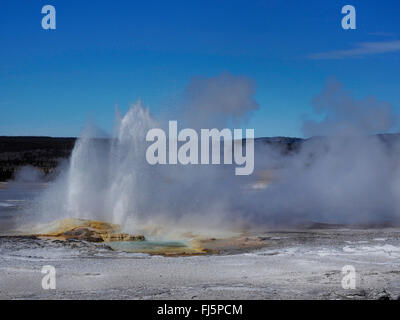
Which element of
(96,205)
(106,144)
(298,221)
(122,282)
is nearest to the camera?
(122,282)

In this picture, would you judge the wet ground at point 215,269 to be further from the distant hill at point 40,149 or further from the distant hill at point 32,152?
the distant hill at point 32,152

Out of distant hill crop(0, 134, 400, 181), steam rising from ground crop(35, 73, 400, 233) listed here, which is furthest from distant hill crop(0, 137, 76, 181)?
steam rising from ground crop(35, 73, 400, 233)

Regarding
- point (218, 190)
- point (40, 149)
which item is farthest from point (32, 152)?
point (218, 190)

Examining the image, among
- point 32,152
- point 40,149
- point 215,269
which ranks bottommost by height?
point 215,269

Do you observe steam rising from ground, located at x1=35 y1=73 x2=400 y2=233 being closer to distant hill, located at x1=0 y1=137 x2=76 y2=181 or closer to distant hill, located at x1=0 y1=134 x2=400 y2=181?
distant hill, located at x1=0 y1=134 x2=400 y2=181

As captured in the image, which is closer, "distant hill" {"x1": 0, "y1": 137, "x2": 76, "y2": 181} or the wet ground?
the wet ground

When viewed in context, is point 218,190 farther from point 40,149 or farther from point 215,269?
point 40,149

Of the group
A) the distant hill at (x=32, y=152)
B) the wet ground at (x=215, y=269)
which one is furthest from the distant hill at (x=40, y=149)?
the wet ground at (x=215, y=269)

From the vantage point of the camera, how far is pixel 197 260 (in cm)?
945

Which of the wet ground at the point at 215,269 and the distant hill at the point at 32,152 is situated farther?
the distant hill at the point at 32,152

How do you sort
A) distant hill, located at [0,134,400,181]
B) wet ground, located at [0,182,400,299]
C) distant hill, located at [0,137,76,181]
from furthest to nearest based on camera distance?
1. distant hill, located at [0,137,76,181]
2. distant hill, located at [0,134,400,181]
3. wet ground, located at [0,182,400,299]
